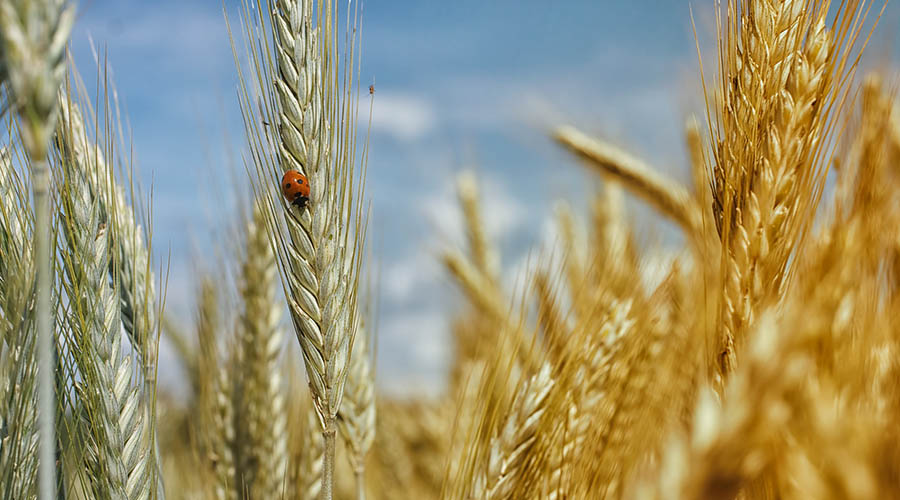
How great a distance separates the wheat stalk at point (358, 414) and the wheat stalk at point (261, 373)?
0.29 meters

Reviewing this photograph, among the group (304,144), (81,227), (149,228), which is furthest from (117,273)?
(304,144)

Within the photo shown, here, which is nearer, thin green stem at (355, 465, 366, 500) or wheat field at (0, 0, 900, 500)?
wheat field at (0, 0, 900, 500)

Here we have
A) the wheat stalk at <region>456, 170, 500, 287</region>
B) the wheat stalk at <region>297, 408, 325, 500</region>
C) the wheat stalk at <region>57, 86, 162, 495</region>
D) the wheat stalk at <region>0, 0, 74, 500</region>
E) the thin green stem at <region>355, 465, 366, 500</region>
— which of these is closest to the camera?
the wheat stalk at <region>0, 0, 74, 500</region>

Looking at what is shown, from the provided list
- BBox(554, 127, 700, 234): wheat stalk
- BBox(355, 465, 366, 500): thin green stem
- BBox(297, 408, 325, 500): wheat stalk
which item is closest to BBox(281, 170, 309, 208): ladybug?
BBox(355, 465, 366, 500): thin green stem

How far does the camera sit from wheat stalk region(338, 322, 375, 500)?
1322mm

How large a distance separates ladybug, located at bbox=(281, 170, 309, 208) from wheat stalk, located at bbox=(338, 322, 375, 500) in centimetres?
39

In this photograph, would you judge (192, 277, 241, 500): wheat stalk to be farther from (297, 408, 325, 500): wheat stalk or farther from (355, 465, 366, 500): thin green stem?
(355, 465, 366, 500): thin green stem

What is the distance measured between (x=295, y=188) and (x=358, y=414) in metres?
0.55

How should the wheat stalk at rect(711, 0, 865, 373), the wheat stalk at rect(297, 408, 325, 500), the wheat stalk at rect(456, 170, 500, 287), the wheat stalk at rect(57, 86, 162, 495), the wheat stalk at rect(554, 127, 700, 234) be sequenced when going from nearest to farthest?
the wheat stalk at rect(711, 0, 865, 373) → the wheat stalk at rect(57, 86, 162, 495) → the wheat stalk at rect(297, 408, 325, 500) → the wheat stalk at rect(554, 127, 700, 234) → the wheat stalk at rect(456, 170, 500, 287)

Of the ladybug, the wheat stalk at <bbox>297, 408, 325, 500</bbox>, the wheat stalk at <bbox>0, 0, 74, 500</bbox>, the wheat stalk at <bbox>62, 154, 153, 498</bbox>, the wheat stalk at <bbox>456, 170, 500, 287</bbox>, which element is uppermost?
the wheat stalk at <bbox>0, 0, 74, 500</bbox>

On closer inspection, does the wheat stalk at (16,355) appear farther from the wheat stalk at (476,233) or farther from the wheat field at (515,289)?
the wheat stalk at (476,233)

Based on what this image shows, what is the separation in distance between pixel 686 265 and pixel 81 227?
1228 mm

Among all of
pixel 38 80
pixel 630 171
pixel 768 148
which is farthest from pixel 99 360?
pixel 630 171

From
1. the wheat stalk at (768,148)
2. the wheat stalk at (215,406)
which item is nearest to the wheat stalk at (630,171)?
the wheat stalk at (768,148)
